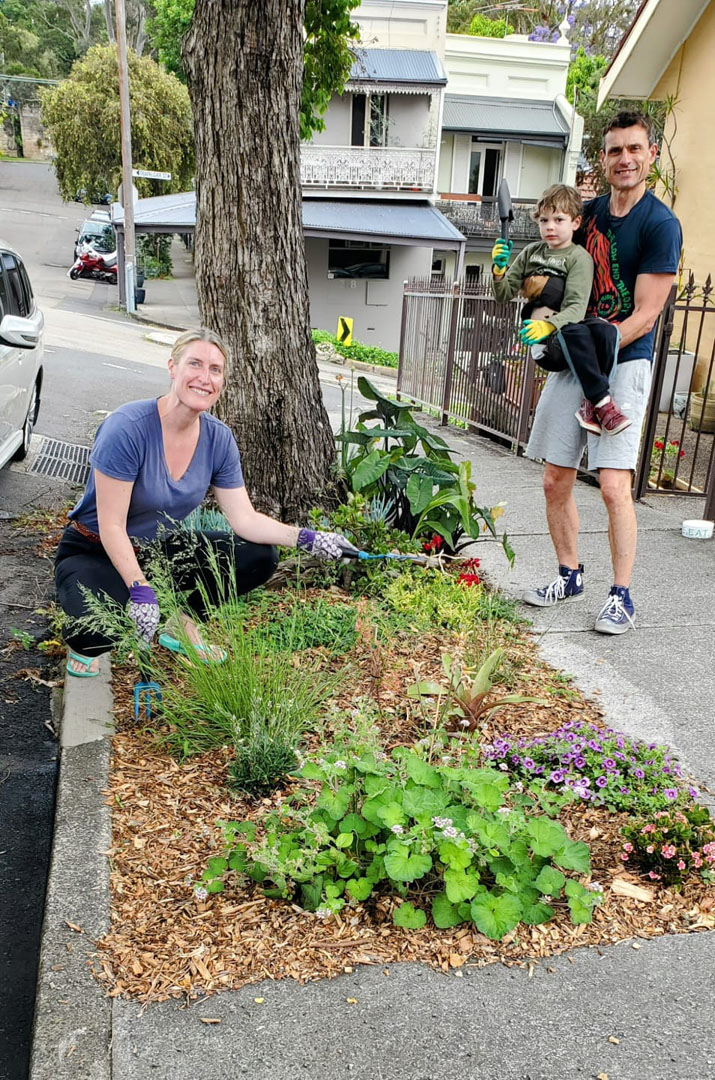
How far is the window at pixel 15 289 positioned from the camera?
7125mm

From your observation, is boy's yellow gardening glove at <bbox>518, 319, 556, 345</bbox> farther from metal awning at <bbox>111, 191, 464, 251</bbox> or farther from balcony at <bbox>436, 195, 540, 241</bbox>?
balcony at <bbox>436, 195, 540, 241</bbox>

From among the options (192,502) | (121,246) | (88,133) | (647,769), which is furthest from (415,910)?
(88,133)

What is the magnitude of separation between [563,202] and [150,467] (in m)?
2.21

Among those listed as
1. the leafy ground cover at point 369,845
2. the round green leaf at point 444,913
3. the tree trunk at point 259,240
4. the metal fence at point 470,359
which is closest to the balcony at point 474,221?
the metal fence at point 470,359

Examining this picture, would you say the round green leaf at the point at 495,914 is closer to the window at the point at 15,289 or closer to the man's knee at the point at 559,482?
the man's knee at the point at 559,482

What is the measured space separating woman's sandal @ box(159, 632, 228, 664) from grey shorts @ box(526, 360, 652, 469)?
198 centimetres

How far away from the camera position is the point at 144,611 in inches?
128

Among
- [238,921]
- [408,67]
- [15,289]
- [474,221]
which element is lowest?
[238,921]

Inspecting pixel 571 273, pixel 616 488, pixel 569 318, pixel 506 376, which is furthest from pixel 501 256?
pixel 506 376

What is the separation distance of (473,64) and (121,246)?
1483 centimetres

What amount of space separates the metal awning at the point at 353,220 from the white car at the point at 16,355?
17.9 m

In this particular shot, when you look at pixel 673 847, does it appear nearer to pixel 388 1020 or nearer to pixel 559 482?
pixel 388 1020

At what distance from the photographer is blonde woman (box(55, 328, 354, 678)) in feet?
11.4

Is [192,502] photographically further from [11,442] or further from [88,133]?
[88,133]
